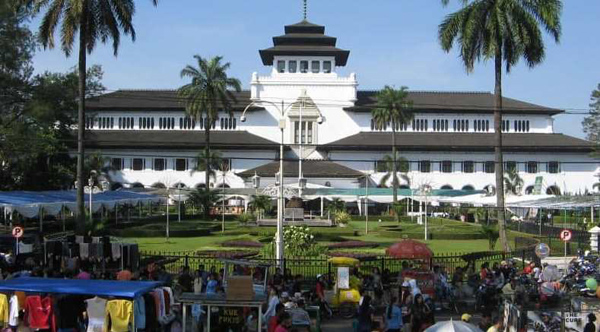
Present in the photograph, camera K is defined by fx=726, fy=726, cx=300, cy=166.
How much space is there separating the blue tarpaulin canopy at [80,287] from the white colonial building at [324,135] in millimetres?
59385

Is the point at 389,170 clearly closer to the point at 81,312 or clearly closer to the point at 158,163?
the point at 158,163

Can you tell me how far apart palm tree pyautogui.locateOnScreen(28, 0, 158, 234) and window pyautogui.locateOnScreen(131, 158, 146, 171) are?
48.9 metres

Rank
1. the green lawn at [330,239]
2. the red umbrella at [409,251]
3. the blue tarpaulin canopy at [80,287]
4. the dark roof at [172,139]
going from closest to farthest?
the blue tarpaulin canopy at [80,287], the red umbrella at [409,251], the green lawn at [330,239], the dark roof at [172,139]

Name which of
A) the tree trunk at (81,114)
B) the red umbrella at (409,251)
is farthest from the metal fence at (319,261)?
the tree trunk at (81,114)

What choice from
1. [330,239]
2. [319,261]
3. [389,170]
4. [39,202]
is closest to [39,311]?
[319,261]

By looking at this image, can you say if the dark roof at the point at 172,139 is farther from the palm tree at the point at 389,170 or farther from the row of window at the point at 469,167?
the row of window at the point at 469,167

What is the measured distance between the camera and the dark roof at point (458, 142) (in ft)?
263

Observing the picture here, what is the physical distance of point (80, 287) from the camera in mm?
15016

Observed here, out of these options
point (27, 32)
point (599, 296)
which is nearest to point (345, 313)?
point (599, 296)

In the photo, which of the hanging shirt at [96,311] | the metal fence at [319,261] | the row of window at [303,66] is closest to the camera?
the hanging shirt at [96,311]

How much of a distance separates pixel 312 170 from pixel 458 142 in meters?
17.9

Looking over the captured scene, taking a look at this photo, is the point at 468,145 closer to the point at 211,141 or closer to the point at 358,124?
the point at 358,124

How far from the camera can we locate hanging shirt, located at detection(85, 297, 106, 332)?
1495 centimetres

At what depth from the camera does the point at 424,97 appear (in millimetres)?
88500
